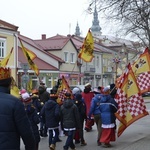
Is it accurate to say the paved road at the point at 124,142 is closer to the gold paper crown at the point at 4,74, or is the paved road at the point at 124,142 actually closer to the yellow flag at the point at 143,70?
the yellow flag at the point at 143,70

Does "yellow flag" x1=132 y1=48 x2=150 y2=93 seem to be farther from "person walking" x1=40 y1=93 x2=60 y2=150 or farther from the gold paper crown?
the gold paper crown

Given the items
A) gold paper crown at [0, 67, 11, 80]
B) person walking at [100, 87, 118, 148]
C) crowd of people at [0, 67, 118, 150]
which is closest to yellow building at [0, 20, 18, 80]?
crowd of people at [0, 67, 118, 150]

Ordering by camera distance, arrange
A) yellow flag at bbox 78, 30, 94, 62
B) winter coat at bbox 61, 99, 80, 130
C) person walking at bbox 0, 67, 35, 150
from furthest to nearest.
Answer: yellow flag at bbox 78, 30, 94, 62 → winter coat at bbox 61, 99, 80, 130 → person walking at bbox 0, 67, 35, 150

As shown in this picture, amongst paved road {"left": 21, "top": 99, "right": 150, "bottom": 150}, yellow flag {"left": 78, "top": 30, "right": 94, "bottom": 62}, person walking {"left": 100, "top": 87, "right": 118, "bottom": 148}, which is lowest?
paved road {"left": 21, "top": 99, "right": 150, "bottom": 150}

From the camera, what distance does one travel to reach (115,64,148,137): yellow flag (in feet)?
36.8

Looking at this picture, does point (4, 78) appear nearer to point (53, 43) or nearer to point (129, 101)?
point (129, 101)

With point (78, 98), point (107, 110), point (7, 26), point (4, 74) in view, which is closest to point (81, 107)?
point (78, 98)

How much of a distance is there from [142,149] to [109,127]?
3.87ft

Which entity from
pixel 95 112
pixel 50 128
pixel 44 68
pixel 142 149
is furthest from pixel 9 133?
pixel 44 68

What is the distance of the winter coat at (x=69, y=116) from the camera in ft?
31.8

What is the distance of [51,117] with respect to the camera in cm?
998

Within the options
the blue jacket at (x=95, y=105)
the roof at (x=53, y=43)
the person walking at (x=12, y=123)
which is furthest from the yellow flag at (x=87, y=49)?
the roof at (x=53, y=43)

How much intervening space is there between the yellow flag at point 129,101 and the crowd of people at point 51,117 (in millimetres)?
341

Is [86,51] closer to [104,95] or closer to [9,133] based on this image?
[104,95]
